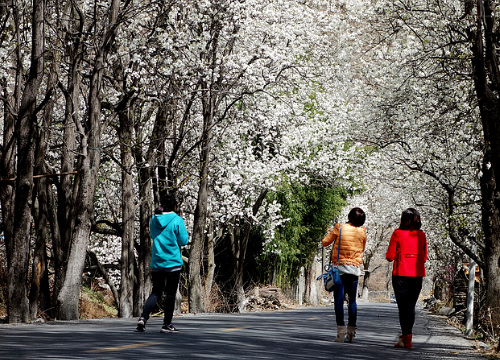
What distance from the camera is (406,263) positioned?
35.6 feet

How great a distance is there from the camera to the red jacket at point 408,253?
35.6ft

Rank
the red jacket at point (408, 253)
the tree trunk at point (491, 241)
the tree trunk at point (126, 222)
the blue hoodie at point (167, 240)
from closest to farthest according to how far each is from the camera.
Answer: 1. the red jacket at point (408, 253)
2. the blue hoodie at point (167, 240)
3. the tree trunk at point (491, 241)
4. the tree trunk at point (126, 222)

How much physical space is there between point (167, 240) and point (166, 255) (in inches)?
8.9

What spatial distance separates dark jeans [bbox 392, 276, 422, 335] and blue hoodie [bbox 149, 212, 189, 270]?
3.23 m

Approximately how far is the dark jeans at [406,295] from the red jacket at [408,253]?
0.11m

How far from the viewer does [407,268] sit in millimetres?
10844

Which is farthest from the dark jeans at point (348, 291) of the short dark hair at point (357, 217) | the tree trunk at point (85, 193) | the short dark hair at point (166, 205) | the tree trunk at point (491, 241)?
the tree trunk at point (85, 193)

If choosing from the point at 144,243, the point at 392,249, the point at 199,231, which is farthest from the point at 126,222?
the point at 392,249

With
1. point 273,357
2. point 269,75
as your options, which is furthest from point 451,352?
point 269,75

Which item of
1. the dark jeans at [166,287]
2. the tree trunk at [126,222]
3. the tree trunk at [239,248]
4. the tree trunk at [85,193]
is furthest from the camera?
the tree trunk at [239,248]

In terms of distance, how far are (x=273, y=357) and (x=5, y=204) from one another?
1327cm

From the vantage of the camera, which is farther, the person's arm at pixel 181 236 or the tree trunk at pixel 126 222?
the tree trunk at pixel 126 222

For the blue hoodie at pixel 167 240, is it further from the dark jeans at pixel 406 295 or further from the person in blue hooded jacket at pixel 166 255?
the dark jeans at pixel 406 295

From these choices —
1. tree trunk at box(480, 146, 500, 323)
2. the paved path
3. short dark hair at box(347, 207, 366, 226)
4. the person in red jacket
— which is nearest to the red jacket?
the person in red jacket
